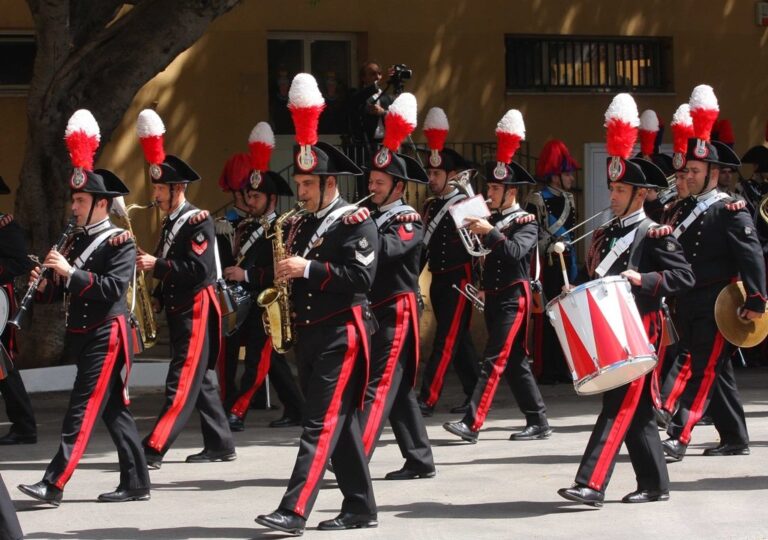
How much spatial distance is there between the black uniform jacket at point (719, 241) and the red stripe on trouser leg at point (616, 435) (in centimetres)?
191

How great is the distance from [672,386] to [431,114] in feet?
10.4

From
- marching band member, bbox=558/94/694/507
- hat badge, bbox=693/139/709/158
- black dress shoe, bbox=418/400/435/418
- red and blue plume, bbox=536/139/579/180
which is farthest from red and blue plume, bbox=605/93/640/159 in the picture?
red and blue plume, bbox=536/139/579/180

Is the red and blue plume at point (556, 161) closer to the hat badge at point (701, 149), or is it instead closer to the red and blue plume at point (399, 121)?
the hat badge at point (701, 149)

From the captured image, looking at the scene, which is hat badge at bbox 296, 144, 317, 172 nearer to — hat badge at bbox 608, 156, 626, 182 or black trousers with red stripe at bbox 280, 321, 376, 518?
black trousers with red stripe at bbox 280, 321, 376, 518

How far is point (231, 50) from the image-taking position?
58.5ft

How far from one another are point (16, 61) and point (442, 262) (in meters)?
7.06

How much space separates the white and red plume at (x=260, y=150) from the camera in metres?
12.4

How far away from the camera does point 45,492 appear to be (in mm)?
8680

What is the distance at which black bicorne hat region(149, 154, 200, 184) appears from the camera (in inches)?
399

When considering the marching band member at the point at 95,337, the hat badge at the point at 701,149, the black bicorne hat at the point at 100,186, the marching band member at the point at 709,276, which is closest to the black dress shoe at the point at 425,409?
the marching band member at the point at 709,276

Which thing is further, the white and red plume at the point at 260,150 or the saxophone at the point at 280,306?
the white and red plume at the point at 260,150

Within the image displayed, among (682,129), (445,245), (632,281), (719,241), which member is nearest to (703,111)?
(682,129)

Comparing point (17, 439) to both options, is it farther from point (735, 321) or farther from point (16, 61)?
point (16, 61)

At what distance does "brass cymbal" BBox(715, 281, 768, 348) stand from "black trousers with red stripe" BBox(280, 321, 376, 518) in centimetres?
290
